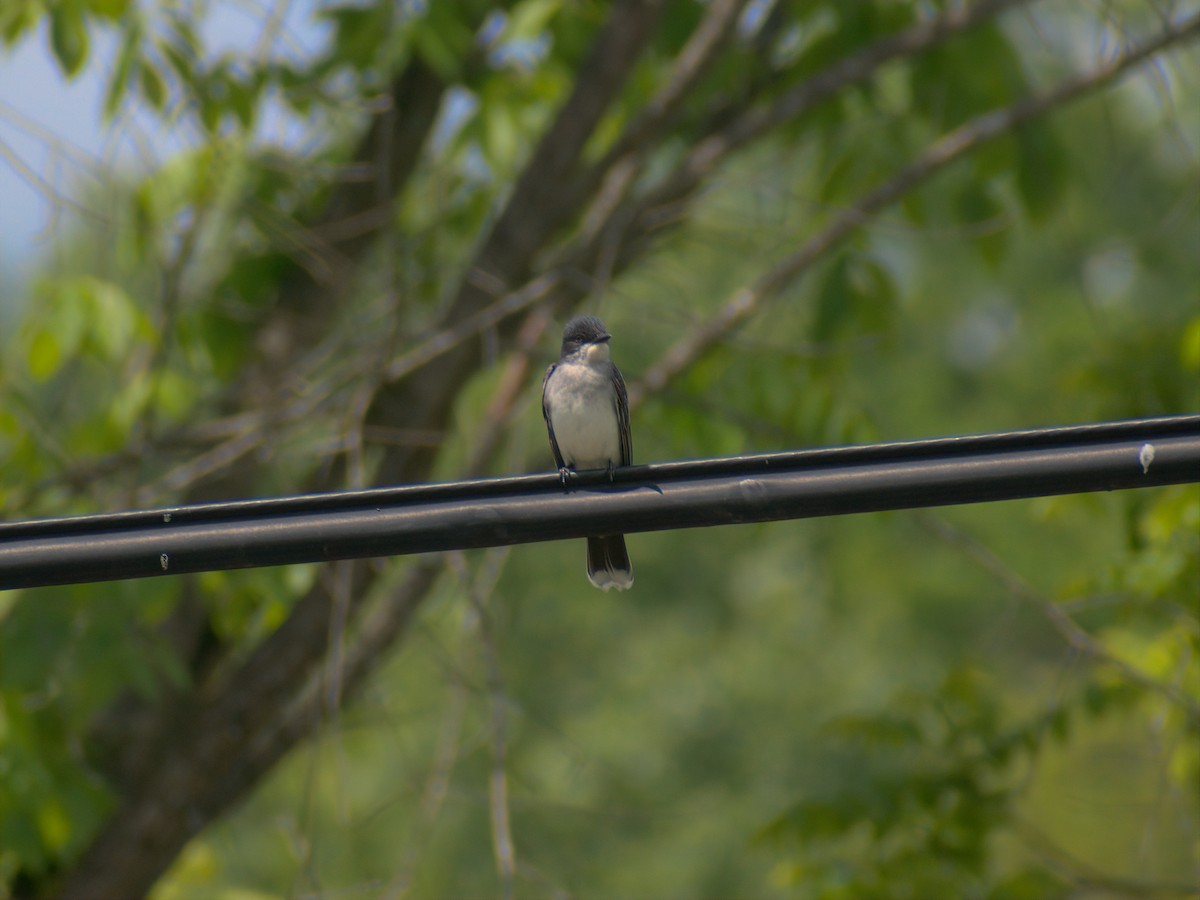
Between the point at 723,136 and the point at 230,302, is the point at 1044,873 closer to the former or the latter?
the point at 723,136

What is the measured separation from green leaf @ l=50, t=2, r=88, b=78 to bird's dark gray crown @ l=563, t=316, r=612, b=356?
1.98 meters

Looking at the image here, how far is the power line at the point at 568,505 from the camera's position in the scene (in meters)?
2.53

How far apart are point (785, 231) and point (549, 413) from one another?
1.60 m

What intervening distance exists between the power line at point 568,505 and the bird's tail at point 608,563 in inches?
67.4

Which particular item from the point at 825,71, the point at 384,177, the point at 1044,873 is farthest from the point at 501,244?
the point at 1044,873

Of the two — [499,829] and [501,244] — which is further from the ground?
[501,244]

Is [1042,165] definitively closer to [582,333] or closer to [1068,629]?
[1068,629]

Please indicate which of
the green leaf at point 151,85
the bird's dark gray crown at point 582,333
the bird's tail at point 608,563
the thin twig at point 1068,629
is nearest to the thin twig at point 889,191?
the bird's dark gray crown at point 582,333

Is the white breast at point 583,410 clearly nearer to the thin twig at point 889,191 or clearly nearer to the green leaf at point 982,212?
the thin twig at point 889,191

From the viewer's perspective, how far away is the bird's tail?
14.4 ft

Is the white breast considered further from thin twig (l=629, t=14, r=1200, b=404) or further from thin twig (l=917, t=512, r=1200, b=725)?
thin twig (l=917, t=512, r=1200, b=725)

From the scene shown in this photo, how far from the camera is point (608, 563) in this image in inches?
174

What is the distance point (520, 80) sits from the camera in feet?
20.5

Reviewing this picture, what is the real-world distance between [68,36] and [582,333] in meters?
2.07
